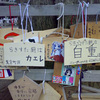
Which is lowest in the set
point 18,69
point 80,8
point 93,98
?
point 93,98

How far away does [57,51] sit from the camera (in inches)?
31.5

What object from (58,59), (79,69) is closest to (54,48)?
(58,59)

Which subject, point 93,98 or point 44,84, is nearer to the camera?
point 44,84

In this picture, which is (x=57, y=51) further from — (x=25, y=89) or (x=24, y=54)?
(x=25, y=89)

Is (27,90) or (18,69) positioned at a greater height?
(18,69)

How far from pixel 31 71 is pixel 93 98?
19.7 inches

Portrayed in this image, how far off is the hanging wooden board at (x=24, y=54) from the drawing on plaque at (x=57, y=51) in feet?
0.20

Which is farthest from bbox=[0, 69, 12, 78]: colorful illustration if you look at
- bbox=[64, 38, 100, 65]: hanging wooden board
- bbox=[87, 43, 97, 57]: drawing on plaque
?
bbox=[87, 43, 97, 57]: drawing on plaque

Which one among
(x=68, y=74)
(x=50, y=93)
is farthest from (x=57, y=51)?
(x=50, y=93)

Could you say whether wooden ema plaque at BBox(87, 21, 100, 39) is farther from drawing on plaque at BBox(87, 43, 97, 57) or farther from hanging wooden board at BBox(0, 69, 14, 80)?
hanging wooden board at BBox(0, 69, 14, 80)

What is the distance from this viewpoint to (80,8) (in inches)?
31.6

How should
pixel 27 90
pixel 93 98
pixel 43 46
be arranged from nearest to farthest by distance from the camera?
pixel 43 46 < pixel 27 90 < pixel 93 98

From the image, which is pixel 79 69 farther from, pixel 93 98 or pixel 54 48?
pixel 93 98

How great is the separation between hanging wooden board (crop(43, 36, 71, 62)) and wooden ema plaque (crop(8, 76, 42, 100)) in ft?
0.59
